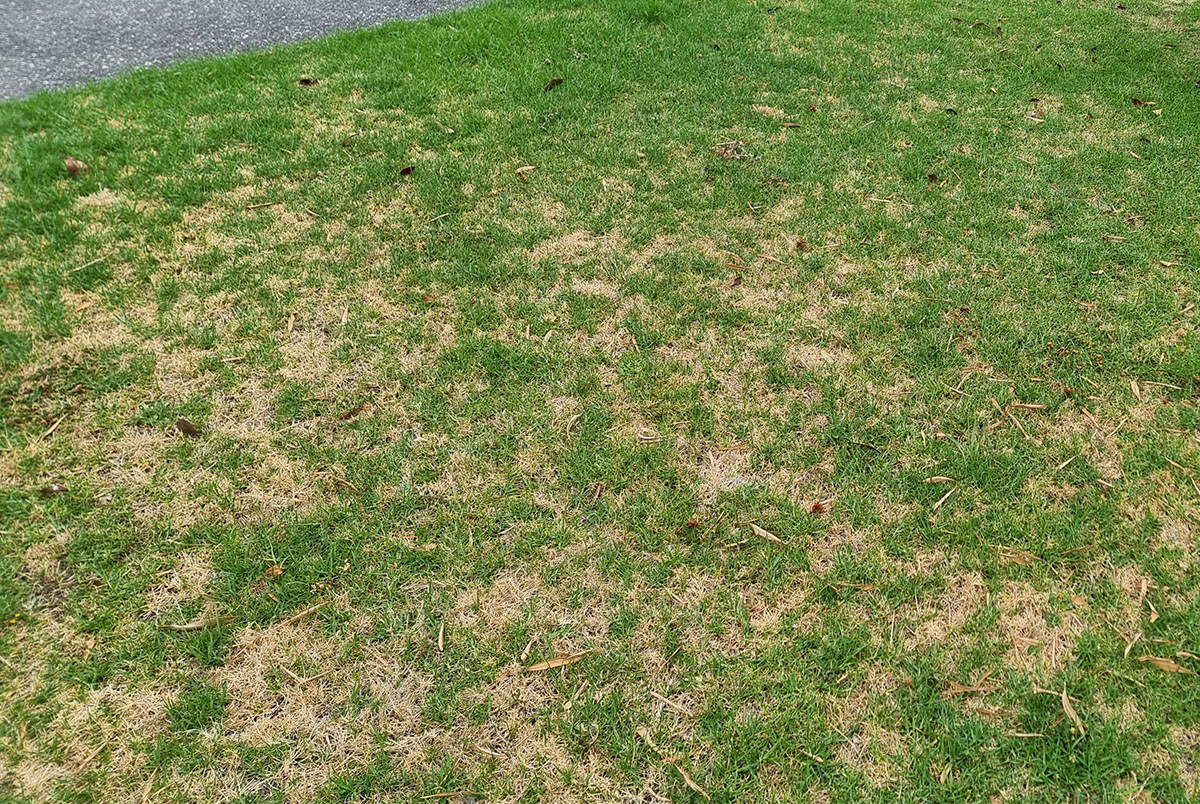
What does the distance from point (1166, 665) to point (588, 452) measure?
183cm

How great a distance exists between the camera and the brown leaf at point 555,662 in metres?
1.94

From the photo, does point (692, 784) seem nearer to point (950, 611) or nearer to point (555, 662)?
point (555, 662)

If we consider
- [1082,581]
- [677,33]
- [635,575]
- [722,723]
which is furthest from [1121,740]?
[677,33]

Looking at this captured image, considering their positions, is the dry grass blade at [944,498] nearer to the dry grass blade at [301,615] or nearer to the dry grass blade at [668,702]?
the dry grass blade at [668,702]

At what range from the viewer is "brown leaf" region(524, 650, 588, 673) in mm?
1939

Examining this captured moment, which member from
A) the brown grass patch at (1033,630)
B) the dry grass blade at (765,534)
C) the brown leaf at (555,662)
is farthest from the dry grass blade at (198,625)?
the brown grass patch at (1033,630)

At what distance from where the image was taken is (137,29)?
5.04 m

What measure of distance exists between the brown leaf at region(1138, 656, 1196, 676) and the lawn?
28 mm

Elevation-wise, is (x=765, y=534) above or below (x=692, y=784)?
above

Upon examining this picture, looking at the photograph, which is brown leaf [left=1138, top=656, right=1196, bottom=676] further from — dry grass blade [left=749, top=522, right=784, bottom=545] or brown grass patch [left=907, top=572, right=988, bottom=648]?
dry grass blade [left=749, top=522, right=784, bottom=545]

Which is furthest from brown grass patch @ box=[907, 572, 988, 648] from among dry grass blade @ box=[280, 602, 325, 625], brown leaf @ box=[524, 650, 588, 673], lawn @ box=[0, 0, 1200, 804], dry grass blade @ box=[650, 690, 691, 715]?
dry grass blade @ box=[280, 602, 325, 625]

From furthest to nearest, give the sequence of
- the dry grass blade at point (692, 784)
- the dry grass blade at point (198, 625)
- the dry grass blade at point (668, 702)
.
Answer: the dry grass blade at point (198, 625) → the dry grass blade at point (668, 702) → the dry grass blade at point (692, 784)

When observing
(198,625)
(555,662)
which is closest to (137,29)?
(198,625)

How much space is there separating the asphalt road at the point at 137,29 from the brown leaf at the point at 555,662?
4.90 m
